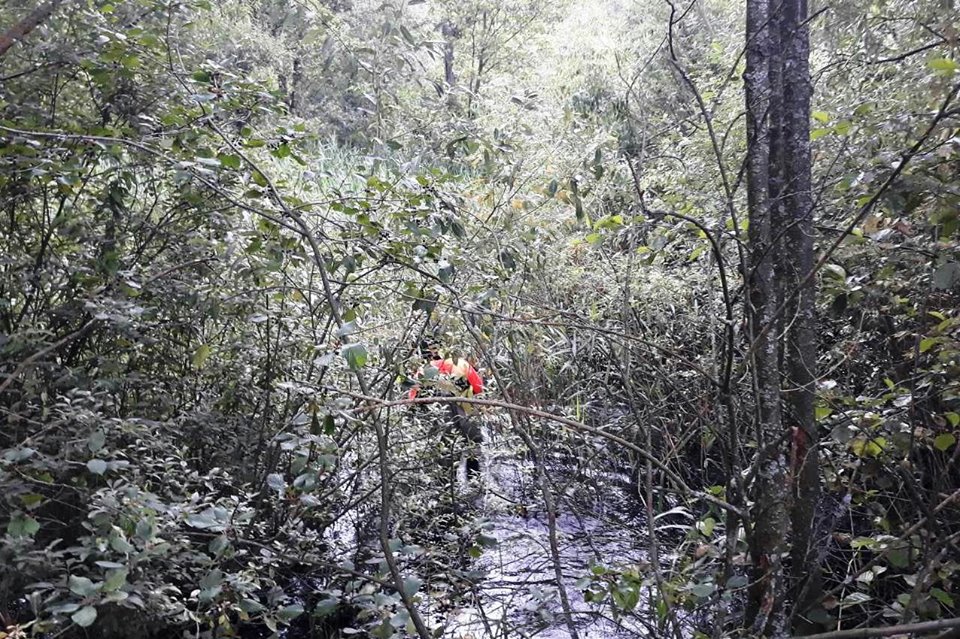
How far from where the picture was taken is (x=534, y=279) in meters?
4.35

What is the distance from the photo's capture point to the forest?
86.1 inches

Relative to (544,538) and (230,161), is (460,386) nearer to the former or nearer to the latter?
(544,538)

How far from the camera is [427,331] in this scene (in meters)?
3.49

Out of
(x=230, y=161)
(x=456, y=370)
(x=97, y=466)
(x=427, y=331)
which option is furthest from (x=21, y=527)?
(x=456, y=370)

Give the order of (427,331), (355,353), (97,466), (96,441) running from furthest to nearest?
(427,331) → (96,441) → (97,466) → (355,353)

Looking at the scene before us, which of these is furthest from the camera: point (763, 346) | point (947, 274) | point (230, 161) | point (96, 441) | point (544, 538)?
point (544, 538)

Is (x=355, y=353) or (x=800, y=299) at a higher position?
(x=800, y=299)

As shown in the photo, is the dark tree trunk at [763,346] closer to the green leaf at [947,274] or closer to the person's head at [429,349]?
the green leaf at [947,274]

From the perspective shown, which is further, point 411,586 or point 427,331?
point 427,331

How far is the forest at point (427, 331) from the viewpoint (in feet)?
7.18

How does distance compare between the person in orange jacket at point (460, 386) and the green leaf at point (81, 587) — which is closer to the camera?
the green leaf at point (81, 587)

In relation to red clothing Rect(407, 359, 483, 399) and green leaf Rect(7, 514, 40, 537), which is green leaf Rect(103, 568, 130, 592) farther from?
red clothing Rect(407, 359, 483, 399)

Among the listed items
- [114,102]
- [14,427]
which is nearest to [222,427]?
[14,427]

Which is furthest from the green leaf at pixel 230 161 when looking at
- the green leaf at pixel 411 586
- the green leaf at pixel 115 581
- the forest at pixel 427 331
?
the green leaf at pixel 411 586
